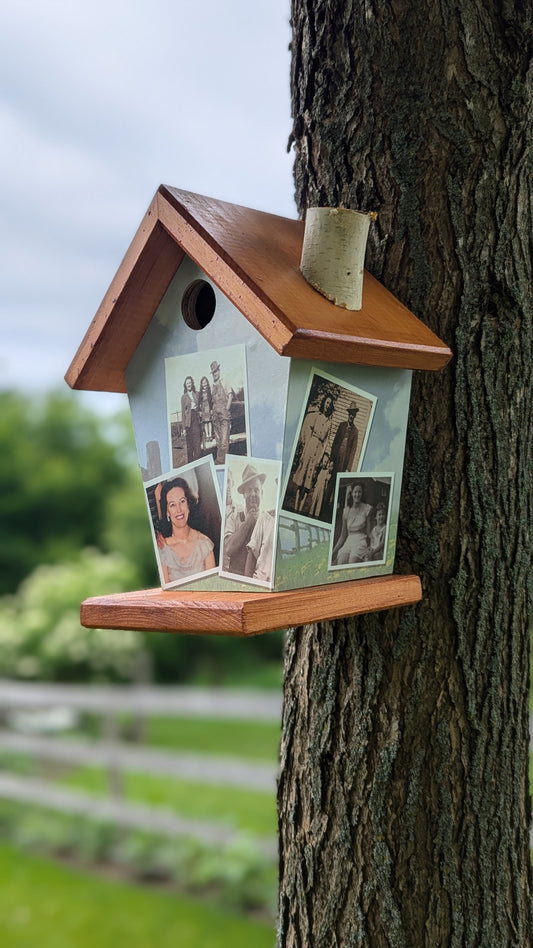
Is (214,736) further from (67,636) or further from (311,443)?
(311,443)

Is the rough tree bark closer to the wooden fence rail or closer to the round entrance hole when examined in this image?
the round entrance hole

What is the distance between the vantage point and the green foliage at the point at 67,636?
596 centimetres

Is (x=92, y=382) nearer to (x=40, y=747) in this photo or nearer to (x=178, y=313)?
(x=178, y=313)

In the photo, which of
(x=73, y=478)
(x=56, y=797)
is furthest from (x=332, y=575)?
(x=73, y=478)

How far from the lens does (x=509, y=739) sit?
4.69ft

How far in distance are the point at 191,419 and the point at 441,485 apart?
0.43m

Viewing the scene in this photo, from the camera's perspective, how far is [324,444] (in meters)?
1.17

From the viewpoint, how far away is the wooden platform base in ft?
3.41

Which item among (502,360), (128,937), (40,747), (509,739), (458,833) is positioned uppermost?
(502,360)

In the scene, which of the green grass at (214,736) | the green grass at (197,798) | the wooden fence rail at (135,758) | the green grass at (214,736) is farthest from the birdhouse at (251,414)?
the green grass at (214,736)

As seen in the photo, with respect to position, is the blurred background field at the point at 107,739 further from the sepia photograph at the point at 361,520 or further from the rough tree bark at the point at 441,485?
the sepia photograph at the point at 361,520

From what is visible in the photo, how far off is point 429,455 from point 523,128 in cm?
56

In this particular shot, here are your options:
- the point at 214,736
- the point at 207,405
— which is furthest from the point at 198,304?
the point at 214,736

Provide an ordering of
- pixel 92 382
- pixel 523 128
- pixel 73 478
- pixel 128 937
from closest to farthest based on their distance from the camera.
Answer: pixel 92 382 < pixel 523 128 < pixel 128 937 < pixel 73 478
